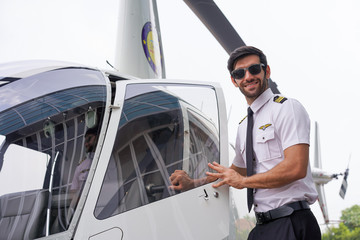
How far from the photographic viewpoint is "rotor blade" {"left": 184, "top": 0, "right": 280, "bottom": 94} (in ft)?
14.9

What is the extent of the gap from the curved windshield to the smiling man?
2.65ft

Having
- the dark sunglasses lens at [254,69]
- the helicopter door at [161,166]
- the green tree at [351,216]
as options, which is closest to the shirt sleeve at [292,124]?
the dark sunglasses lens at [254,69]

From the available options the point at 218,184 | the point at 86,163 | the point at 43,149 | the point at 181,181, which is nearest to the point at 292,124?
the point at 218,184

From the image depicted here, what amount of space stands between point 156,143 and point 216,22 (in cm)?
304

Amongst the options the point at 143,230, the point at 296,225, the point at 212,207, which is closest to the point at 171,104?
the point at 212,207

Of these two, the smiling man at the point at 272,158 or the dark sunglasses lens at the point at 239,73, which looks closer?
the smiling man at the point at 272,158

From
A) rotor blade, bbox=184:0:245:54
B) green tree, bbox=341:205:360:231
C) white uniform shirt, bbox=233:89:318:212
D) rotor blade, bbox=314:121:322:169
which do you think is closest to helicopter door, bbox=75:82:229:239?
white uniform shirt, bbox=233:89:318:212

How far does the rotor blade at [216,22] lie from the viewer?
4.54m

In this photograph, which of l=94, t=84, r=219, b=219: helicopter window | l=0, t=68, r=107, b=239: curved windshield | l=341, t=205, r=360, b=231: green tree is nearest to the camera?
l=0, t=68, r=107, b=239: curved windshield

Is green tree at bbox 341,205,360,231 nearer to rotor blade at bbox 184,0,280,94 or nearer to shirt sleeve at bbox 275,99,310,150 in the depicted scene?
rotor blade at bbox 184,0,280,94

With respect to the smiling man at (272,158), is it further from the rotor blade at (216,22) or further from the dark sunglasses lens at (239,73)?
the rotor blade at (216,22)

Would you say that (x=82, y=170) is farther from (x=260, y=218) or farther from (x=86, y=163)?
(x=260, y=218)

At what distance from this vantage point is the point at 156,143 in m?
2.04

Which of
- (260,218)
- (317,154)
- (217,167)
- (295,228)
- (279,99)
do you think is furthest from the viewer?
(317,154)
